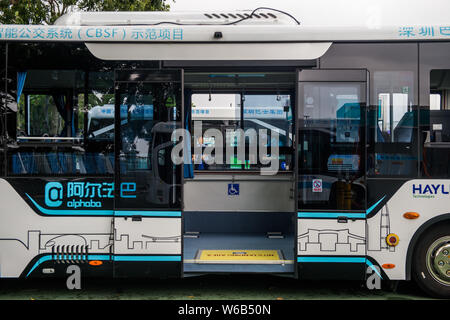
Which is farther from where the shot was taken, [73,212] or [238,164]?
[238,164]

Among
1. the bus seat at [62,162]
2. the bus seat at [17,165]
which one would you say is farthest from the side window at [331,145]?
the bus seat at [17,165]

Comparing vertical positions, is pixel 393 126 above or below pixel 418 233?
above

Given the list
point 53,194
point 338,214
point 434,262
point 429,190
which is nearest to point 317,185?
point 338,214

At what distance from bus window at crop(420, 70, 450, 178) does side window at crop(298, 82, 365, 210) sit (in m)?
0.77

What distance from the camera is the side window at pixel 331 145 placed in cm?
461

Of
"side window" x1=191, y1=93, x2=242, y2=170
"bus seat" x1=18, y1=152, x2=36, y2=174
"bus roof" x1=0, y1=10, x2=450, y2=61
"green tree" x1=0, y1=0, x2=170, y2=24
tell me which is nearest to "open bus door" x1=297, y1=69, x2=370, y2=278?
"bus roof" x1=0, y1=10, x2=450, y2=61

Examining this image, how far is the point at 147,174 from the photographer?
4.69 meters

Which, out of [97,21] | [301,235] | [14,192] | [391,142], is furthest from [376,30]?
[14,192]

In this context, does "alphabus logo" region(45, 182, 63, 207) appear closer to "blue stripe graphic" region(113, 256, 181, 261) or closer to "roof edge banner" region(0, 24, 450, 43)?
"blue stripe graphic" region(113, 256, 181, 261)

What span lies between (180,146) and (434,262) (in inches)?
134

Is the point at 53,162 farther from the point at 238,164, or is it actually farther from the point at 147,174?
the point at 238,164

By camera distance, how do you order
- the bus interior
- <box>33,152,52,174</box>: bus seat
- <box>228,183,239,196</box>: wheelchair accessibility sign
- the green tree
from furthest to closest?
the green tree
<box>228,183,239,196</box>: wheelchair accessibility sign
the bus interior
<box>33,152,52,174</box>: bus seat

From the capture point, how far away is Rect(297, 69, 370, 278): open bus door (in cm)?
457

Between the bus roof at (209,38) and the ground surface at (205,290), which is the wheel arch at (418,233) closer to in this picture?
the ground surface at (205,290)
